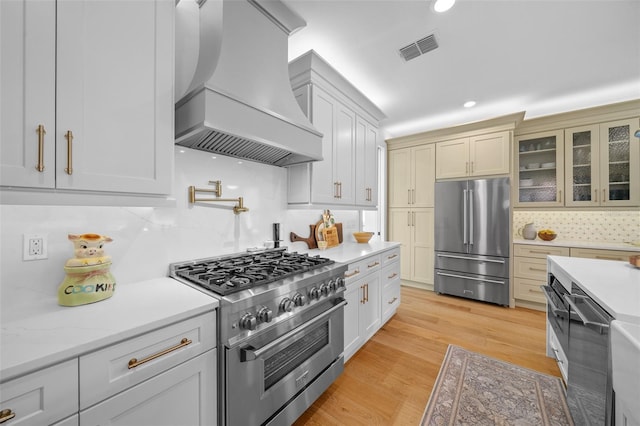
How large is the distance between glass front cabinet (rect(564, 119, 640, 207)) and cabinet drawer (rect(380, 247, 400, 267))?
8.50 feet

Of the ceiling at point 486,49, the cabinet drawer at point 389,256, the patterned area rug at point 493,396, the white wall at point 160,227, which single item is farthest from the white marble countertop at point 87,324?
the ceiling at point 486,49

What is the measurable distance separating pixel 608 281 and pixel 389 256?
5.35 feet

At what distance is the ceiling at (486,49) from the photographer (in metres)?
1.79


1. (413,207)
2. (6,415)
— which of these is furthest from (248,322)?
(413,207)

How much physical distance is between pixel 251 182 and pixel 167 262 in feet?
2.85

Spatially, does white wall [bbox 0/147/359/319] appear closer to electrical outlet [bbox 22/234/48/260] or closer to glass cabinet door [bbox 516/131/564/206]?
electrical outlet [bbox 22/234/48/260]

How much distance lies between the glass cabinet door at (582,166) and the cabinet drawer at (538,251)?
707mm

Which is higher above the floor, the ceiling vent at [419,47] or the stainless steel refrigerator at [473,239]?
the ceiling vent at [419,47]

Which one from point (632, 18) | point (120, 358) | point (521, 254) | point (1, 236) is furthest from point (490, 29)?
point (1, 236)

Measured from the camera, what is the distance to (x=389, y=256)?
109 inches

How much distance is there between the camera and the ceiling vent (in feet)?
6.82

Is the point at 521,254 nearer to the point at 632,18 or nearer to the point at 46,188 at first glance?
the point at 632,18

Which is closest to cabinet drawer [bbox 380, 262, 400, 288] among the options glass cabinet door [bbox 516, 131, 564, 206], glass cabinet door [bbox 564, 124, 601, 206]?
glass cabinet door [bbox 516, 131, 564, 206]

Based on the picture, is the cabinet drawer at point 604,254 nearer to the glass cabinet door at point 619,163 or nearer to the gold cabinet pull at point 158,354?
the glass cabinet door at point 619,163
